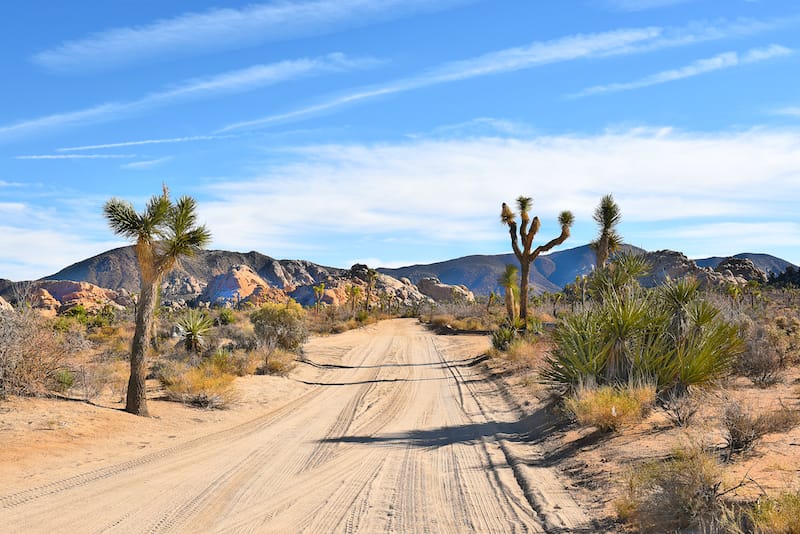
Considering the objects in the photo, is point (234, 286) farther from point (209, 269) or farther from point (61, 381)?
point (61, 381)

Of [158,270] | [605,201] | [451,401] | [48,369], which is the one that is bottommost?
[451,401]

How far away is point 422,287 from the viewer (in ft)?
494

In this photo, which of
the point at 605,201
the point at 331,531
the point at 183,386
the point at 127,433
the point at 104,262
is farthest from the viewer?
the point at 104,262

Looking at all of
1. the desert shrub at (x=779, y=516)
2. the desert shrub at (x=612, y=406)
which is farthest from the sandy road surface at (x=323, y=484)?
the desert shrub at (x=779, y=516)

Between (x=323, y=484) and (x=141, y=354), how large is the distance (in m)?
7.23

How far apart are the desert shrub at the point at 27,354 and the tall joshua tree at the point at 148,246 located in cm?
180

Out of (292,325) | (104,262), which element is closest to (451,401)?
(292,325)

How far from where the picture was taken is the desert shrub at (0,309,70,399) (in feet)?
39.5

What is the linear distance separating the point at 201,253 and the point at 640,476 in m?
10.9

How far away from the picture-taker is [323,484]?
7.89 metres

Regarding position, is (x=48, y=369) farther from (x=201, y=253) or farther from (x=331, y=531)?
(x=331, y=531)

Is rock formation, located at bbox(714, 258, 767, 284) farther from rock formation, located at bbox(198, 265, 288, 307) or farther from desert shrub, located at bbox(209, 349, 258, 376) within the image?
desert shrub, located at bbox(209, 349, 258, 376)

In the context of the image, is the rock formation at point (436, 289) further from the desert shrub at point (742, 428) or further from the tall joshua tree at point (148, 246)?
the desert shrub at point (742, 428)

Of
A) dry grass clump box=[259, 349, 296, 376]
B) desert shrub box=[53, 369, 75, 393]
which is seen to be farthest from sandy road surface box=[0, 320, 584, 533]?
dry grass clump box=[259, 349, 296, 376]
